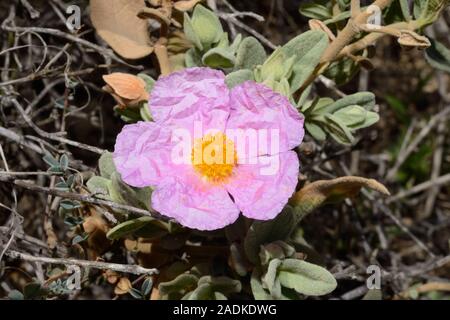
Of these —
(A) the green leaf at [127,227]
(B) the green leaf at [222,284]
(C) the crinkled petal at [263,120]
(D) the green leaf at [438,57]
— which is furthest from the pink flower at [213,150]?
(D) the green leaf at [438,57]

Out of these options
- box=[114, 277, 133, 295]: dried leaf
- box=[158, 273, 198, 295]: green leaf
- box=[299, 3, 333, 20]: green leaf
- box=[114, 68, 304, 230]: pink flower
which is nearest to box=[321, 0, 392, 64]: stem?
box=[299, 3, 333, 20]: green leaf

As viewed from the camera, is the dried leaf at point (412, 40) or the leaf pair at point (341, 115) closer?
the dried leaf at point (412, 40)

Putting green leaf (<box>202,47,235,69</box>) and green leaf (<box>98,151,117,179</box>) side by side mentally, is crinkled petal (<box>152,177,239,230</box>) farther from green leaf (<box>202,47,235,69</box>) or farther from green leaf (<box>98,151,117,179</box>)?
green leaf (<box>202,47,235,69</box>)

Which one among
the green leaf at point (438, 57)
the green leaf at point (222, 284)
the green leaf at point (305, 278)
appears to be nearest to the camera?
the green leaf at point (305, 278)

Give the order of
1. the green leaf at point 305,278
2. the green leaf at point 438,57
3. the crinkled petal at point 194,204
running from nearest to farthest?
1. the crinkled petal at point 194,204
2. the green leaf at point 305,278
3. the green leaf at point 438,57

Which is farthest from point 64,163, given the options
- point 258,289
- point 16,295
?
point 258,289

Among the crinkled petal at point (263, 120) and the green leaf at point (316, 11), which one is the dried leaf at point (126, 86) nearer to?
the crinkled petal at point (263, 120)

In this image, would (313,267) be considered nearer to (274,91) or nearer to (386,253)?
(274,91)
